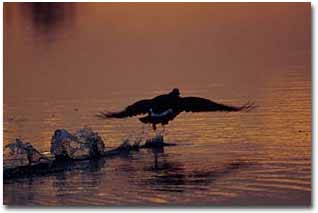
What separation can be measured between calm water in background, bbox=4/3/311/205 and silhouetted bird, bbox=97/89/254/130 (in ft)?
0.05

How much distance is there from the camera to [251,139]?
5348 mm

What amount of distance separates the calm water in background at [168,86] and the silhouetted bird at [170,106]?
0.05 feet

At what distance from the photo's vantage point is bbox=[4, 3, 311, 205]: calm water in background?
17.5 ft

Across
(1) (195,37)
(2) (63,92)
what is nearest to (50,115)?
(2) (63,92)

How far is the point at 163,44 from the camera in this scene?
5.35 metres

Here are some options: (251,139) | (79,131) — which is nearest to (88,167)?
(79,131)

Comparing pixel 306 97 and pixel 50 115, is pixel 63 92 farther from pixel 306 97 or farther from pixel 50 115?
pixel 306 97

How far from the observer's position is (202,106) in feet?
17.5

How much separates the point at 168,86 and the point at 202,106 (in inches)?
4.1

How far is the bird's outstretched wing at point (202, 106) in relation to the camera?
5.34 meters

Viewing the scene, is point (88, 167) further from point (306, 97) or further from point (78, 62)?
point (306, 97)

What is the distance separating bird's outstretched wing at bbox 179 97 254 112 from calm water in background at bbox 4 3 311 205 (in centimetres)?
2

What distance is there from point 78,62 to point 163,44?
0.75 ft

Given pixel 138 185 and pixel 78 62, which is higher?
pixel 78 62
